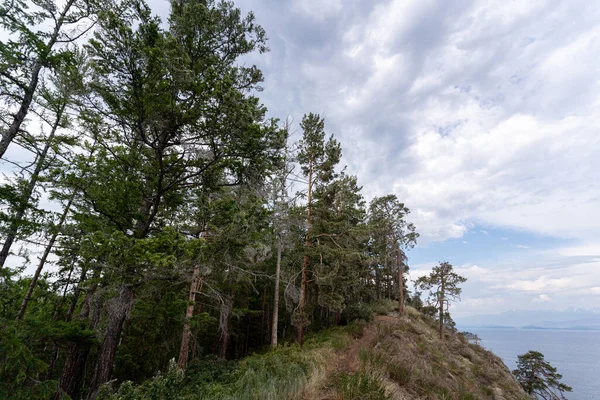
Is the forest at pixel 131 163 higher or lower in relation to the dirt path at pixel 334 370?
higher

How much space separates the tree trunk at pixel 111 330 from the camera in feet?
21.1

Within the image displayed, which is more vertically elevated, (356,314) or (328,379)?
(356,314)

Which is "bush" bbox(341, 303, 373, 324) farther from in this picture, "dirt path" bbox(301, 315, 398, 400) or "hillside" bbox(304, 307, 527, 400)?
"dirt path" bbox(301, 315, 398, 400)

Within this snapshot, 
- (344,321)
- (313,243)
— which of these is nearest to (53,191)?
(313,243)

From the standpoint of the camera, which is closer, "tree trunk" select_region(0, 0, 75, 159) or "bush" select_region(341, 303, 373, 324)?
"tree trunk" select_region(0, 0, 75, 159)

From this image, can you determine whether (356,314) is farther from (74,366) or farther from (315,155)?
(74,366)

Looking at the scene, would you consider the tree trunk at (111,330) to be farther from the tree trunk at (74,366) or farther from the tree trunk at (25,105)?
the tree trunk at (25,105)

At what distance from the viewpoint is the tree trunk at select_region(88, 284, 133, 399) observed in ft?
21.1

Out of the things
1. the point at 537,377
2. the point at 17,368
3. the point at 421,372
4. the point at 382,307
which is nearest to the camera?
the point at 17,368

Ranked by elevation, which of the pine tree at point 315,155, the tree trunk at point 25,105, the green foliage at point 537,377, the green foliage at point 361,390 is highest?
the pine tree at point 315,155

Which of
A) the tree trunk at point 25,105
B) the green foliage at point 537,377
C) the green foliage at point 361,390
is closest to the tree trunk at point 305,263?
the green foliage at point 361,390

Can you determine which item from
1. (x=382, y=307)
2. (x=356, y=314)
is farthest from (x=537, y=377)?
(x=356, y=314)

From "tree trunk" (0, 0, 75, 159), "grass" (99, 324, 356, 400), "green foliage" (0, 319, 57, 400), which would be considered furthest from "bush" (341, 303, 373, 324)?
"tree trunk" (0, 0, 75, 159)

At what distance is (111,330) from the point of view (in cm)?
699
